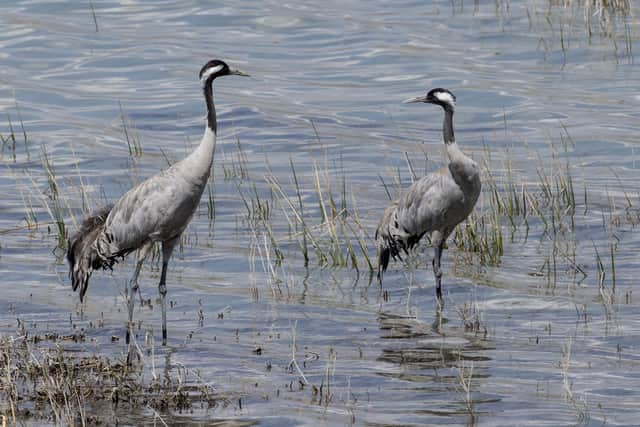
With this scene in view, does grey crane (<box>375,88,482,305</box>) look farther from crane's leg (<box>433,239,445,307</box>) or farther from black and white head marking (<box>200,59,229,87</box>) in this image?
black and white head marking (<box>200,59,229,87</box>)

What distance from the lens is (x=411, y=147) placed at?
56.0 ft

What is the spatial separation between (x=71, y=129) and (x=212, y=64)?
9025mm

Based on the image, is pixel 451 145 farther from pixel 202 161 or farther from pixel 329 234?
pixel 202 161

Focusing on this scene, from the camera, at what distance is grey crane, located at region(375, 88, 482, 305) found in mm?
10867

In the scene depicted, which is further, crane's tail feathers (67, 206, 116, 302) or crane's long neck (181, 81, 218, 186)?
crane's tail feathers (67, 206, 116, 302)

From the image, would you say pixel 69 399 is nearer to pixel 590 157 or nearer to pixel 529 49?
pixel 590 157

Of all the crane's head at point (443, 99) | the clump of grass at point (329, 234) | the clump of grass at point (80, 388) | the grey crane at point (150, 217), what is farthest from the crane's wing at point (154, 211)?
the crane's head at point (443, 99)

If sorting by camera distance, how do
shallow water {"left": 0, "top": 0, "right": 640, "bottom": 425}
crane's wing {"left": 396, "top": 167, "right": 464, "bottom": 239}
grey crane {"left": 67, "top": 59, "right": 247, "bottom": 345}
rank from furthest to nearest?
crane's wing {"left": 396, "top": 167, "right": 464, "bottom": 239}
grey crane {"left": 67, "top": 59, "right": 247, "bottom": 345}
shallow water {"left": 0, "top": 0, "right": 640, "bottom": 425}

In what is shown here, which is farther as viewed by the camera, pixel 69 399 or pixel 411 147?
pixel 411 147

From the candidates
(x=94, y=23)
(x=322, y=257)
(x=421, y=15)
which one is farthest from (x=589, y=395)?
(x=94, y=23)

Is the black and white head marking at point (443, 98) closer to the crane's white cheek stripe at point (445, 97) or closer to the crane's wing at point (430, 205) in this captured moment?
the crane's white cheek stripe at point (445, 97)

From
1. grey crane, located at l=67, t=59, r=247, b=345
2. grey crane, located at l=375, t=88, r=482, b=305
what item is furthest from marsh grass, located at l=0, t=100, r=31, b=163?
grey crane, located at l=67, t=59, r=247, b=345

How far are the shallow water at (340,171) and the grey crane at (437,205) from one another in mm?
300

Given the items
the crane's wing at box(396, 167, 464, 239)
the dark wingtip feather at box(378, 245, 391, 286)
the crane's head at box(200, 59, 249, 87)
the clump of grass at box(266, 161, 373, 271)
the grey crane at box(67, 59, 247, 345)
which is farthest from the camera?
the clump of grass at box(266, 161, 373, 271)
